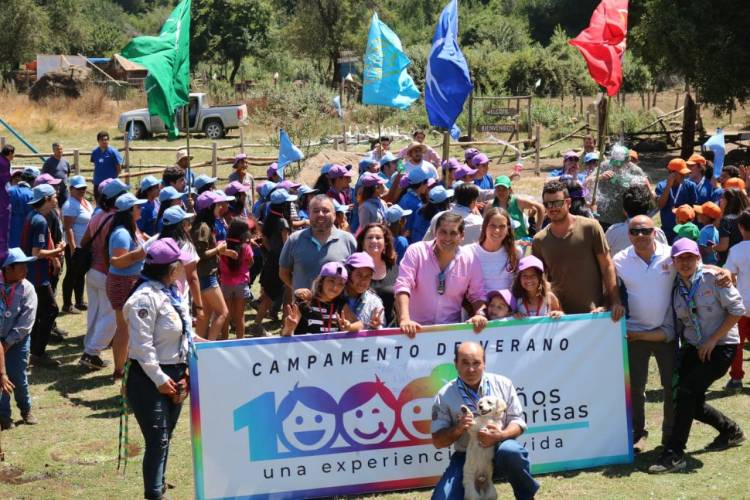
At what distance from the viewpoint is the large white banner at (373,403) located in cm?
623

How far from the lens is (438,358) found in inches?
258

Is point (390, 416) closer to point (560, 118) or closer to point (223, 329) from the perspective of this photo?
point (223, 329)

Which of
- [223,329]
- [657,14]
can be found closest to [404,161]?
[223,329]

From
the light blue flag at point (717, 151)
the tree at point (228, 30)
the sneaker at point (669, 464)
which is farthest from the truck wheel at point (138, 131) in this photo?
the sneaker at point (669, 464)

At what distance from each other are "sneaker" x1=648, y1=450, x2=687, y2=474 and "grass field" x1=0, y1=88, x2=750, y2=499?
2.5 inches

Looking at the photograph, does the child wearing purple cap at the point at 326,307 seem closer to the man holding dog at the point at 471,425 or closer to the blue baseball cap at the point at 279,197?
the man holding dog at the point at 471,425

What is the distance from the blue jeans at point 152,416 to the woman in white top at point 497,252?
7.32ft

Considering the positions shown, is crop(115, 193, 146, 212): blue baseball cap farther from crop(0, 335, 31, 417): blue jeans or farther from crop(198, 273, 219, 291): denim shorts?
crop(0, 335, 31, 417): blue jeans

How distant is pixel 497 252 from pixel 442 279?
487mm

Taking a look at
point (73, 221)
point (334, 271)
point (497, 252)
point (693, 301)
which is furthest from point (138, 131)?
point (693, 301)

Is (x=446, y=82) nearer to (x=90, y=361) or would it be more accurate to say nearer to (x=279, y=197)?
(x=279, y=197)

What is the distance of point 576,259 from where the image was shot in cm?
710

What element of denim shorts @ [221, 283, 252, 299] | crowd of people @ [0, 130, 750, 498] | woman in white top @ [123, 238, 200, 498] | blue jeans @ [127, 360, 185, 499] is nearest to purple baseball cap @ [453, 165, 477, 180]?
crowd of people @ [0, 130, 750, 498]

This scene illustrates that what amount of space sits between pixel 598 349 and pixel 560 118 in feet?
111
